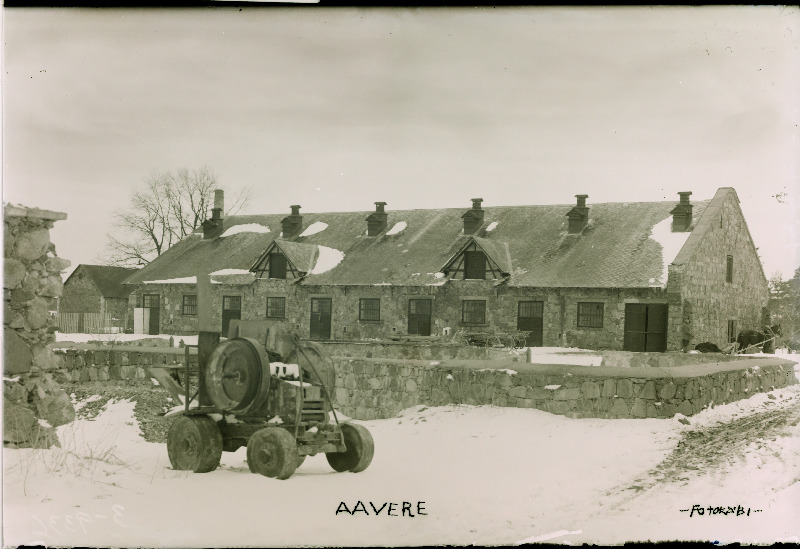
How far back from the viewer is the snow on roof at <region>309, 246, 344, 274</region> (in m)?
23.6

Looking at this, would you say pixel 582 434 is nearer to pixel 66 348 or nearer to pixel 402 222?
pixel 66 348

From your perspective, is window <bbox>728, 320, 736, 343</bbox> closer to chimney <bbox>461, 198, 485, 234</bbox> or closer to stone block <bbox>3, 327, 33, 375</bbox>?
chimney <bbox>461, 198, 485, 234</bbox>

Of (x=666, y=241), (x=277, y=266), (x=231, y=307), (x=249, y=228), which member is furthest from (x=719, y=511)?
(x=277, y=266)

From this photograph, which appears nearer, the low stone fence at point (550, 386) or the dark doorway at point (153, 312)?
the low stone fence at point (550, 386)

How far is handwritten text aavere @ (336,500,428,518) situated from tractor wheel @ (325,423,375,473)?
51 centimetres

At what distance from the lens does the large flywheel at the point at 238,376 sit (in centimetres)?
741

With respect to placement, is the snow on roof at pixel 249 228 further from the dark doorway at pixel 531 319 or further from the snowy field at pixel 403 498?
the snowy field at pixel 403 498

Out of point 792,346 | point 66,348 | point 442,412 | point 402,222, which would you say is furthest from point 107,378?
point 402,222

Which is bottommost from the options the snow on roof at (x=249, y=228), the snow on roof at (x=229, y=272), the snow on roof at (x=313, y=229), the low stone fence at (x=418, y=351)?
the low stone fence at (x=418, y=351)

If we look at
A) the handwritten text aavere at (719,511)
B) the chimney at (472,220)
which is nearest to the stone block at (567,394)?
the handwritten text aavere at (719,511)

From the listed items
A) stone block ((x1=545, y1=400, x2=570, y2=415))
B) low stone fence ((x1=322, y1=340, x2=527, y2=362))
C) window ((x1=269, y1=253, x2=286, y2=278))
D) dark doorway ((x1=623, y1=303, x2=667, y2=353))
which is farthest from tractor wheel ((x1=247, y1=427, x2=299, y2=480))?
dark doorway ((x1=623, y1=303, x2=667, y2=353))

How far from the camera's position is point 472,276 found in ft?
80.1

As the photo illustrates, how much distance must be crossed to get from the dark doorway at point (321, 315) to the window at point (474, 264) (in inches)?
168

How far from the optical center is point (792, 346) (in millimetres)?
9062
